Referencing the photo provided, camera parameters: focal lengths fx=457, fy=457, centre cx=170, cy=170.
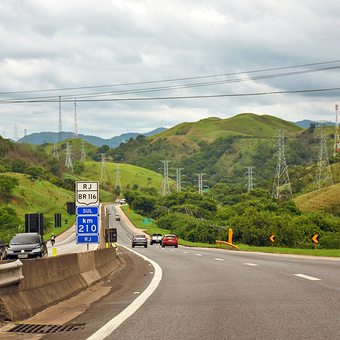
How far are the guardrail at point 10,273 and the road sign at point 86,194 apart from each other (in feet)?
36.5

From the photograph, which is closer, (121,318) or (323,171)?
(121,318)

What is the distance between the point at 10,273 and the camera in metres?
7.34

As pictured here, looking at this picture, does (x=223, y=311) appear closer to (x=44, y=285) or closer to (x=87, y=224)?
(x=44, y=285)

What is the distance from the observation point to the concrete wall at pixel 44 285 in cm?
725

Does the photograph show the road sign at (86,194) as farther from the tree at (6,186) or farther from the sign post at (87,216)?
the tree at (6,186)

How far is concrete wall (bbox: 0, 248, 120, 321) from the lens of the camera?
7.25 metres

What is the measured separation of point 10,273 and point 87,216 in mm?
11343

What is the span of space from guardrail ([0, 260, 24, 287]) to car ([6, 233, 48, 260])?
15.6 metres

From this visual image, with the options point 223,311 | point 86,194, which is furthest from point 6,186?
point 223,311

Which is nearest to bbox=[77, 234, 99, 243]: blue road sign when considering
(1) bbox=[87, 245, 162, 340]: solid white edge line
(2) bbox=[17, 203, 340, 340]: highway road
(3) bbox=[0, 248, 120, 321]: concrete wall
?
(3) bbox=[0, 248, 120, 321]: concrete wall

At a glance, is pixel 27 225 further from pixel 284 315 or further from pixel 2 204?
pixel 2 204

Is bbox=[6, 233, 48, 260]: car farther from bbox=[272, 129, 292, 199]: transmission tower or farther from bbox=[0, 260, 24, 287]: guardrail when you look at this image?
bbox=[272, 129, 292, 199]: transmission tower

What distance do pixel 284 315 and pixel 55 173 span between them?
633 ft

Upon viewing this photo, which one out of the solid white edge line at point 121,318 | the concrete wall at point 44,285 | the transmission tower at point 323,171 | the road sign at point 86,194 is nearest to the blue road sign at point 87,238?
the road sign at point 86,194
